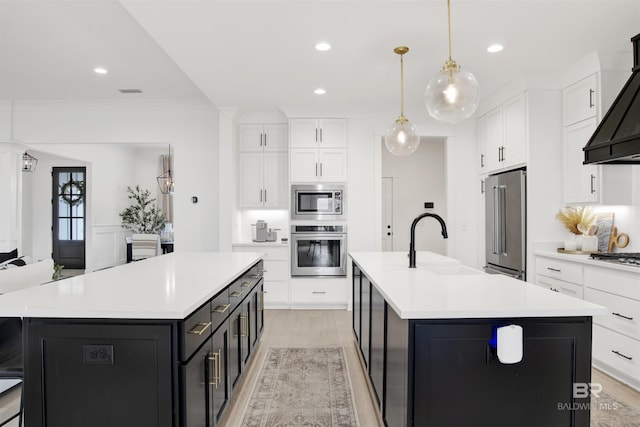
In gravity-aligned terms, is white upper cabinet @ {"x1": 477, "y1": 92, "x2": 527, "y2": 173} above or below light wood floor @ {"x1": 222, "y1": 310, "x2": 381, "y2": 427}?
above

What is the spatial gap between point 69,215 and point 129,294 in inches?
328

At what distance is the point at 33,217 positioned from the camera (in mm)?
8367

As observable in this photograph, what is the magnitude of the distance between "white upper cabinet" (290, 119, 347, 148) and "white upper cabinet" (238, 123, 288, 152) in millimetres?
272

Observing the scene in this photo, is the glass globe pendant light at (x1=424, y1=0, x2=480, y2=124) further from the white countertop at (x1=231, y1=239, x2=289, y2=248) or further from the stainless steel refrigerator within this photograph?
the white countertop at (x1=231, y1=239, x2=289, y2=248)


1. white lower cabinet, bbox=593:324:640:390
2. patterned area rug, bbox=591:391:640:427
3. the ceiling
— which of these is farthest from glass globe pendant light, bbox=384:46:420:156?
patterned area rug, bbox=591:391:640:427

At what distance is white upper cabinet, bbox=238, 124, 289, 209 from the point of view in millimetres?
5172

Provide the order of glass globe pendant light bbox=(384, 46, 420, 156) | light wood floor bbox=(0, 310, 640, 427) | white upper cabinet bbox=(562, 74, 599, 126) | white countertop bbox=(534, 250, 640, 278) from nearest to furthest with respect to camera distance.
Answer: light wood floor bbox=(0, 310, 640, 427), white countertop bbox=(534, 250, 640, 278), glass globe pendant light bbox=(384, 46, 420, 156), white upper cabinet bbox=(562, 74, 599, 126)

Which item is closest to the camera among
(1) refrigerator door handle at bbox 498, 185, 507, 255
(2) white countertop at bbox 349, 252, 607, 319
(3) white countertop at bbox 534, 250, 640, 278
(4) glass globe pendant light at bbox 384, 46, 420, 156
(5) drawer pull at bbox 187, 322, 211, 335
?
(2) white countertop at bbox 349, 252, 607, 319

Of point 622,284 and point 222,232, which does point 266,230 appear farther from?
point 622,284

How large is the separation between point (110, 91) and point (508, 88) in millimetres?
4810

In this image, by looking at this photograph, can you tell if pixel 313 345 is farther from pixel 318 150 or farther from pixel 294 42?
pixel 294 42

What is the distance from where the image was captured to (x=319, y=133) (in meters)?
4.98

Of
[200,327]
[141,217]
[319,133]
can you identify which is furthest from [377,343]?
[141,217]

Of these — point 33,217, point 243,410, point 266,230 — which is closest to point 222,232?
point 266,230
